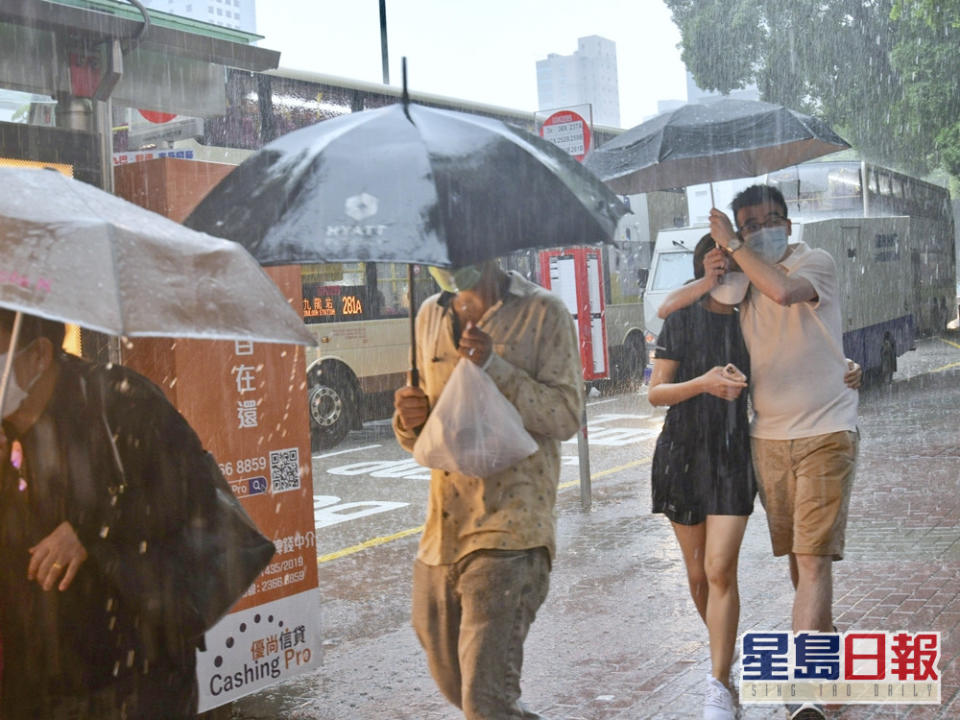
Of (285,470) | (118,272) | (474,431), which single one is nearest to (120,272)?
(118,272)

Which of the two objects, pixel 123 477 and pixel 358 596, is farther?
pixel 358 596

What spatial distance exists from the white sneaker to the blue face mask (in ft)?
6.40

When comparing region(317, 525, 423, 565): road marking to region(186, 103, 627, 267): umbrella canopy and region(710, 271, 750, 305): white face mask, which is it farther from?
region(186, 103, 627, 267): umbrella canopy

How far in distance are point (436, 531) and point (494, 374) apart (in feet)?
1.57

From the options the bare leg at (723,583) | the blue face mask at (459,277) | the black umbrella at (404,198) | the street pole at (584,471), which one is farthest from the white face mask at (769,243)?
the street pole at (584,471)

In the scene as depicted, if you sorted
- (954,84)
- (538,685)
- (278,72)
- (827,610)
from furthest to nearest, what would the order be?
(954,84) < (278,72) < (538,685) < (827,610)

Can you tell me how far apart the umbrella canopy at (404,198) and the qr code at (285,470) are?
1708mm

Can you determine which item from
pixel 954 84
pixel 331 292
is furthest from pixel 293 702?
pixel 954 84

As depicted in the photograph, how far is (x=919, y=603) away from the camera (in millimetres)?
6020

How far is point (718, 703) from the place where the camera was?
4465 millimetres

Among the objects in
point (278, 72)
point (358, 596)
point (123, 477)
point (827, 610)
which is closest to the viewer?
point (123, 477)

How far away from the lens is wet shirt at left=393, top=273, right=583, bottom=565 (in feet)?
11.1

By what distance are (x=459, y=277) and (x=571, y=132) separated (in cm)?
682

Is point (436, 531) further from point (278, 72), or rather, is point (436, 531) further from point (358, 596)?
point (278, 72)
